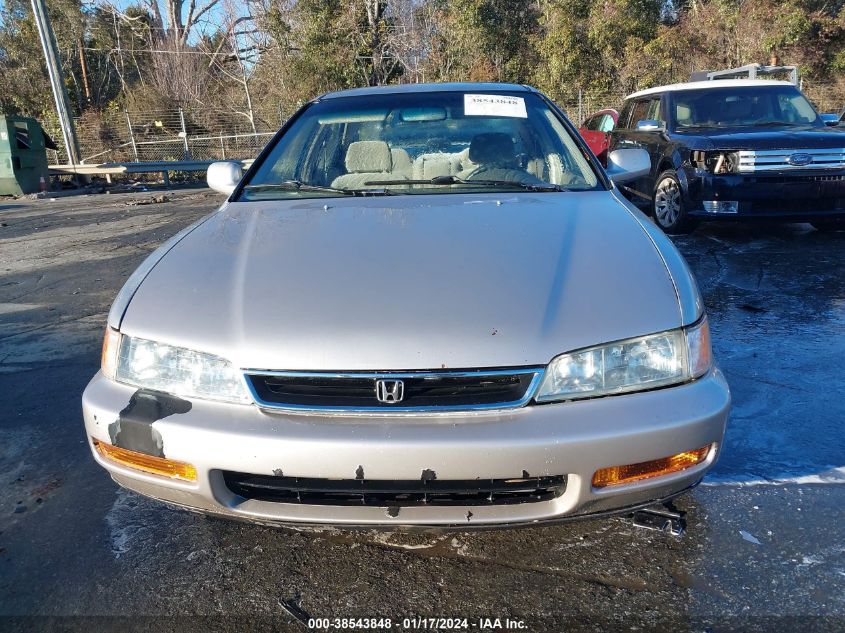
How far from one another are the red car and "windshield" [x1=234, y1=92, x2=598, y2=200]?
6510 mm

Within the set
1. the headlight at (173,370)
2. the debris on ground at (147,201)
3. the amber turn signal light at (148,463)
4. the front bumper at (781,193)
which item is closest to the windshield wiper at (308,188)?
the headlight at (173,370)

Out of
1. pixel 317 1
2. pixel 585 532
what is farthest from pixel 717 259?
pixel 317 1

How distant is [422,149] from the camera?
3.28 metres

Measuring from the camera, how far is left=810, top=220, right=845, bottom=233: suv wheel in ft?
21.5

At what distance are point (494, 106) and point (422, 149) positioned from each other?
42cm

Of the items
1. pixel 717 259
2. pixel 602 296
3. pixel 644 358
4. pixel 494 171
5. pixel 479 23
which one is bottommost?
pixel 717 259

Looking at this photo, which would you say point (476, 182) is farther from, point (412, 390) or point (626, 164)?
point (412, 390)

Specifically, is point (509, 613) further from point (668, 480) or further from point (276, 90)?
point (276, 90)

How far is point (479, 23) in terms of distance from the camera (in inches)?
785

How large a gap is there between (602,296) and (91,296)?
4.67 m

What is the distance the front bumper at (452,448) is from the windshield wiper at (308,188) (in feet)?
4.35

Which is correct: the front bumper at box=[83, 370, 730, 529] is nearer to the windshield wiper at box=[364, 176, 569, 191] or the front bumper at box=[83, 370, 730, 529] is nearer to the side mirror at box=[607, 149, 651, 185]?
the windshield wiper at box=[364, 176, 569, 191]

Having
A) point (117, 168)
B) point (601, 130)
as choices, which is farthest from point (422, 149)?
point (117, 168)

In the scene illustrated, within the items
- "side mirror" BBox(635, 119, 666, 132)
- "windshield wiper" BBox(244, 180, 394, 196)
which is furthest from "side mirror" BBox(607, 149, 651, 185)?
"side mirror" BBox(635, 119, 666, 132)
